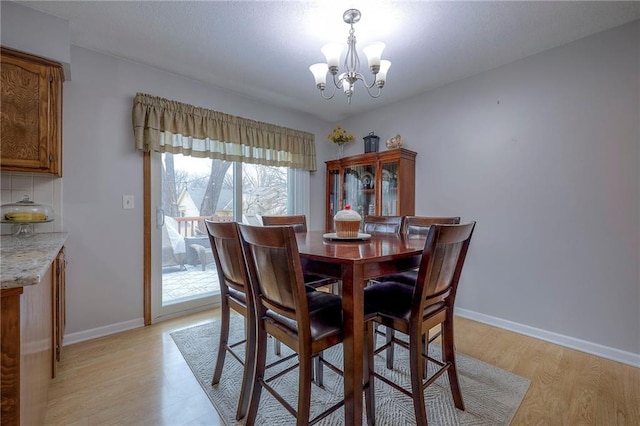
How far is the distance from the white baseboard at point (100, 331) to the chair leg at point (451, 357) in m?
2.51

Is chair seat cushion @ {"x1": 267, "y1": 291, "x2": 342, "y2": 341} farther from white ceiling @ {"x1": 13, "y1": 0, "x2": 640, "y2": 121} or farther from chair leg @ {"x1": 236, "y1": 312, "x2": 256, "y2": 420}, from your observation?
white ceiling @ {"x1": 13, "y1": 0, "x2": 640, "y2": 121}

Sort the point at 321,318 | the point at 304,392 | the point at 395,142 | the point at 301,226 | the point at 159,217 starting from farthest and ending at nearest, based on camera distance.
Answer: the point at 395,142 → the point at 159,217 → the point at 301,226 → the point at 321,318 → the point at 304,392

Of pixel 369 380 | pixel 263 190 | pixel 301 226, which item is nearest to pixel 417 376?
pixel 369 380

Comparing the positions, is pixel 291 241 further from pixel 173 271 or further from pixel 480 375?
pixel 173 271

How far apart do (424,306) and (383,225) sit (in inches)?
46.1

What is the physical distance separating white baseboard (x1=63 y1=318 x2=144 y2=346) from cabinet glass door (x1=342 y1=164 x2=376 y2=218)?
2577 mm

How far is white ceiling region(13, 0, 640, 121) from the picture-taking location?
71.9 inches

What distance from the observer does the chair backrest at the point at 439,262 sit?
1.19m

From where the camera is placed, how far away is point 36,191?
2082mm

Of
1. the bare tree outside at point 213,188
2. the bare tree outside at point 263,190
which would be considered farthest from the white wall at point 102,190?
the bare tree outside at point 263,190

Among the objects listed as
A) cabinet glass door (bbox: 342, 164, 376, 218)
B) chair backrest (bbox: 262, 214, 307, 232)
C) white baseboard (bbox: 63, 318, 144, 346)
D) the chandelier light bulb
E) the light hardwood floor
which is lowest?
the light hardwood floor

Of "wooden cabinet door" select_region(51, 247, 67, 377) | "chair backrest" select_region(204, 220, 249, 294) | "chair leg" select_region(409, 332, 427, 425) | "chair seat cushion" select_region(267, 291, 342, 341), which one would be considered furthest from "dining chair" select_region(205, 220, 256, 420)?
"wooden cabinet door" select_region(51, 247, 67, 377)

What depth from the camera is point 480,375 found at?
5.95 ft

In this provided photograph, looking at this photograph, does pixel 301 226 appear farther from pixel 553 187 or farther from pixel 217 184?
pixel 553 187
